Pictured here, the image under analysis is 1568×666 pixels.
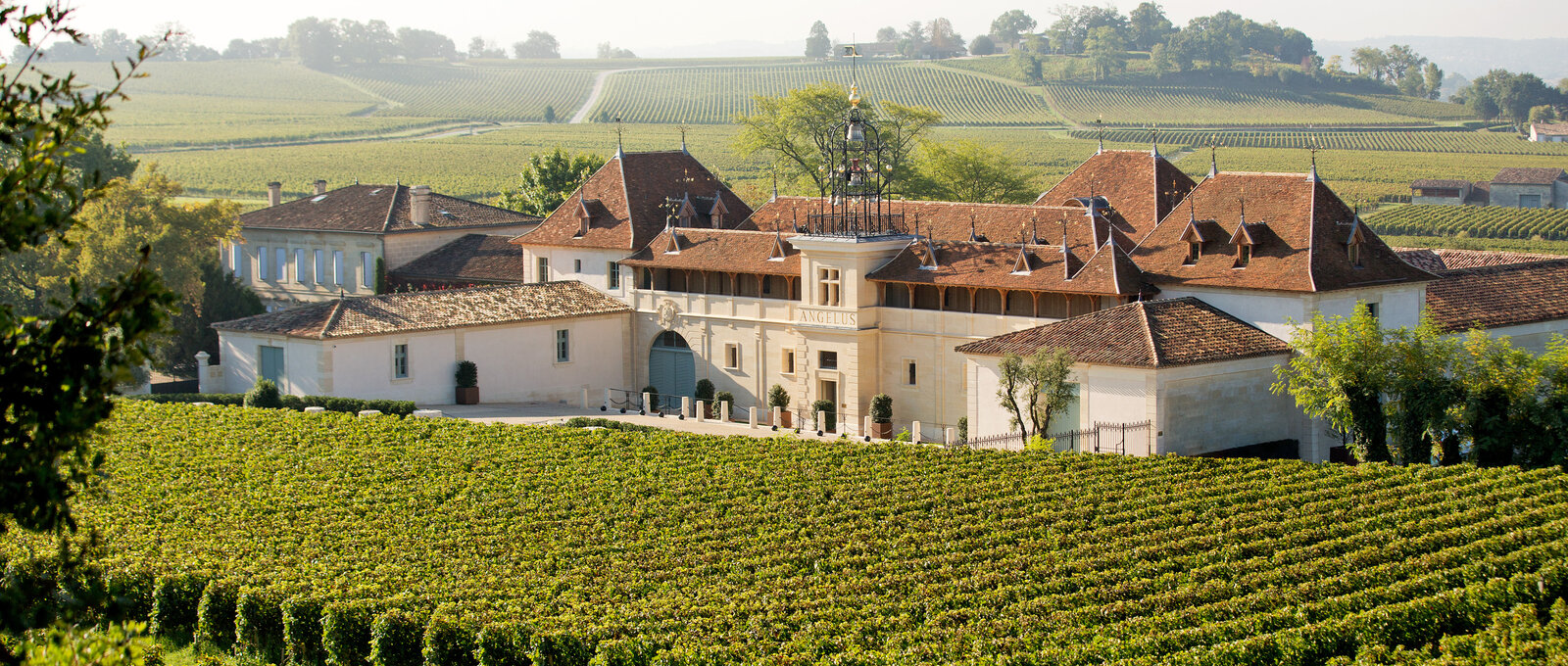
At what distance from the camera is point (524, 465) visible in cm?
4059

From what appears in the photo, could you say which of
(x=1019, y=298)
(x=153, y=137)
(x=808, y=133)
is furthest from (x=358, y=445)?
(x=153, y=137)

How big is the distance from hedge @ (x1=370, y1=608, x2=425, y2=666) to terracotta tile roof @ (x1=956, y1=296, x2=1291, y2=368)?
21.3 metres

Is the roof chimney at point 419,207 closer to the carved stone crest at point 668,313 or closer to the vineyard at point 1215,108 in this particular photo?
the carved stone crest at point 668,313

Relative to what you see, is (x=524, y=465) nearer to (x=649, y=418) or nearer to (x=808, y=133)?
(x=649, y=418)

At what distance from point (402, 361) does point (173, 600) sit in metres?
22.7

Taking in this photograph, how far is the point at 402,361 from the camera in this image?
173 feet

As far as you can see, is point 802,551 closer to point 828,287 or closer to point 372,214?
point 828,287

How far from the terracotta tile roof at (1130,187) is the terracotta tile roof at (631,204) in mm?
12804

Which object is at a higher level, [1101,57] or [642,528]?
Answer: [1101,57]

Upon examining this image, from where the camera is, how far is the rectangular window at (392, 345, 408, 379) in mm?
52594

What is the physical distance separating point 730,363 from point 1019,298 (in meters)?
11.6

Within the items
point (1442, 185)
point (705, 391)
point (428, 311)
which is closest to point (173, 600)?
point (428, 311)

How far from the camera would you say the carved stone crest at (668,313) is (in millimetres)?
57688

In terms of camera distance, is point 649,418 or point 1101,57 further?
point 1101,57
